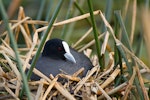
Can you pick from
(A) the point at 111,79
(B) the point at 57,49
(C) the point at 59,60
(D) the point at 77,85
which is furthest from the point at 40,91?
(B) the point at 57,49

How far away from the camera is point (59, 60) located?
3.78 metres

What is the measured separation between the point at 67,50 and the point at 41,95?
0.94m

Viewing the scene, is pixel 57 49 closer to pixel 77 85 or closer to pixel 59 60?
pixel 59 60

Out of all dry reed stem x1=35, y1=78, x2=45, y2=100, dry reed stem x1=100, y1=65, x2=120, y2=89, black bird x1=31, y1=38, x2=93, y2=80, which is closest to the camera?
dry reed stem x1=35, y1=78, x2=45, y2=100

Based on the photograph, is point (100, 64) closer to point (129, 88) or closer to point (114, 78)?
point (114, 78)

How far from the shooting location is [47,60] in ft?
12.0

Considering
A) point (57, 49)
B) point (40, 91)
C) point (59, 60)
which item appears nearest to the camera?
point (40, 91)

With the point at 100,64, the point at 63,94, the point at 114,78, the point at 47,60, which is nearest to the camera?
the point at 63,94

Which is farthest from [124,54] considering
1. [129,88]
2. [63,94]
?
[63,94]

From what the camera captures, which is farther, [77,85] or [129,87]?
[77,85]

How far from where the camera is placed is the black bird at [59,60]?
348 cm

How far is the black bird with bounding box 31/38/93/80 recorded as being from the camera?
348 cm

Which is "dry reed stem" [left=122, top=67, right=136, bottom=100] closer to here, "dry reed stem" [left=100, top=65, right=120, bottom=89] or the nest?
the nest

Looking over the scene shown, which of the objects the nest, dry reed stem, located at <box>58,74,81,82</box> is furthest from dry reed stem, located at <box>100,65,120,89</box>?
dry reed stem, located at <box>58,74,81,82</box>
